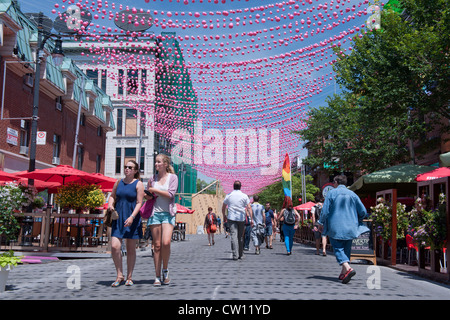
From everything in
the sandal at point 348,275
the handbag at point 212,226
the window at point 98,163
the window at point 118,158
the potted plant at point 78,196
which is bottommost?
the sandal at point 348,275

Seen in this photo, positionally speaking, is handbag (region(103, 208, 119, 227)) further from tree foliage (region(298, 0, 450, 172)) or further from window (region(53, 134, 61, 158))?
window (region(53, 134, 61, 158))

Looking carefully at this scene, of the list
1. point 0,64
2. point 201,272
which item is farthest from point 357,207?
point 0,64

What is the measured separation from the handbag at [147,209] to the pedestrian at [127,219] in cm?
7

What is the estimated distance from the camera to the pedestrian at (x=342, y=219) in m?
8.59

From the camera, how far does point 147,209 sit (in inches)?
301

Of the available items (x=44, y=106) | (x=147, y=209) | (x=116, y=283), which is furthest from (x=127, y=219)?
(x=44, y=106)

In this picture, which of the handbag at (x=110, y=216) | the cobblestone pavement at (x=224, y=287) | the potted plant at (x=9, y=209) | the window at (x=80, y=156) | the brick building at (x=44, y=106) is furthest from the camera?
the window at (x=80, y=156)

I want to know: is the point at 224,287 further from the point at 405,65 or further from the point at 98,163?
the point at 98,163

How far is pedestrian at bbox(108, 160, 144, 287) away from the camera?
24.3 feet

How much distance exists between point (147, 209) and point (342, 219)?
3.39 m

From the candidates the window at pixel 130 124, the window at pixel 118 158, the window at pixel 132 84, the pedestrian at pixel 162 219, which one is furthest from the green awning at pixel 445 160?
the window at pixel 130 124

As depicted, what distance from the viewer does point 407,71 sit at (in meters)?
17.5

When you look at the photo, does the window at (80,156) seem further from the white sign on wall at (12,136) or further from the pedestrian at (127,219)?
the pedestrian at (127,219)
